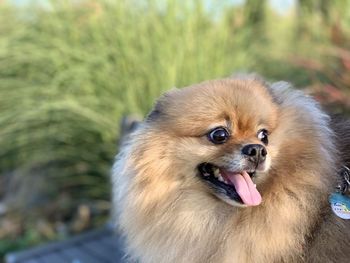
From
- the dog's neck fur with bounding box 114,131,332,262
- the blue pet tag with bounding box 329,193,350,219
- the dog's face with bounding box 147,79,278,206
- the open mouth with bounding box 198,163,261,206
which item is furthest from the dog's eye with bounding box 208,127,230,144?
the blue pet tag with bounding box 329,193,350,219

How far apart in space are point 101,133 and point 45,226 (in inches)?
38.4

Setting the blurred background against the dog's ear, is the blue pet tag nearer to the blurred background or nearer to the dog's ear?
the dog's ear

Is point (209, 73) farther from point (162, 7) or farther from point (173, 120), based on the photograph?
point (173, 120)

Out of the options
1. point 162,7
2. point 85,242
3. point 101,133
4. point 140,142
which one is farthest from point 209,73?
point 140,142

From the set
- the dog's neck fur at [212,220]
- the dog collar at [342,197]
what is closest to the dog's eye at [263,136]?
the dog's neck fur at [212,220]

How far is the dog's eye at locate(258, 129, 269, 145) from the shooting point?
6.37 feet

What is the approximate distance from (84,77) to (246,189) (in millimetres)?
2938

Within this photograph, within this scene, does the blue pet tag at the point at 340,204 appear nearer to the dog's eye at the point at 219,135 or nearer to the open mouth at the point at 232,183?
the open mouth at the point at 232,183

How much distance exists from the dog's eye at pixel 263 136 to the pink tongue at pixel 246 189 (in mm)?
157

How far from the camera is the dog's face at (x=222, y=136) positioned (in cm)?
187

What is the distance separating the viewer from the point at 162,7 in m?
4.81

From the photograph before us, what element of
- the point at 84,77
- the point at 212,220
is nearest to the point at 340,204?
the point at 212,220

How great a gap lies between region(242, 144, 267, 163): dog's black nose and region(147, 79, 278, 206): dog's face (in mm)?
17

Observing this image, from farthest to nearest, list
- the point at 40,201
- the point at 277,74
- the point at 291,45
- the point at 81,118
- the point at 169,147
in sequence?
the point at 291,45 < the point at 277,74 < the point at 40,201 < the point at 81,118 < the point at 169,147
